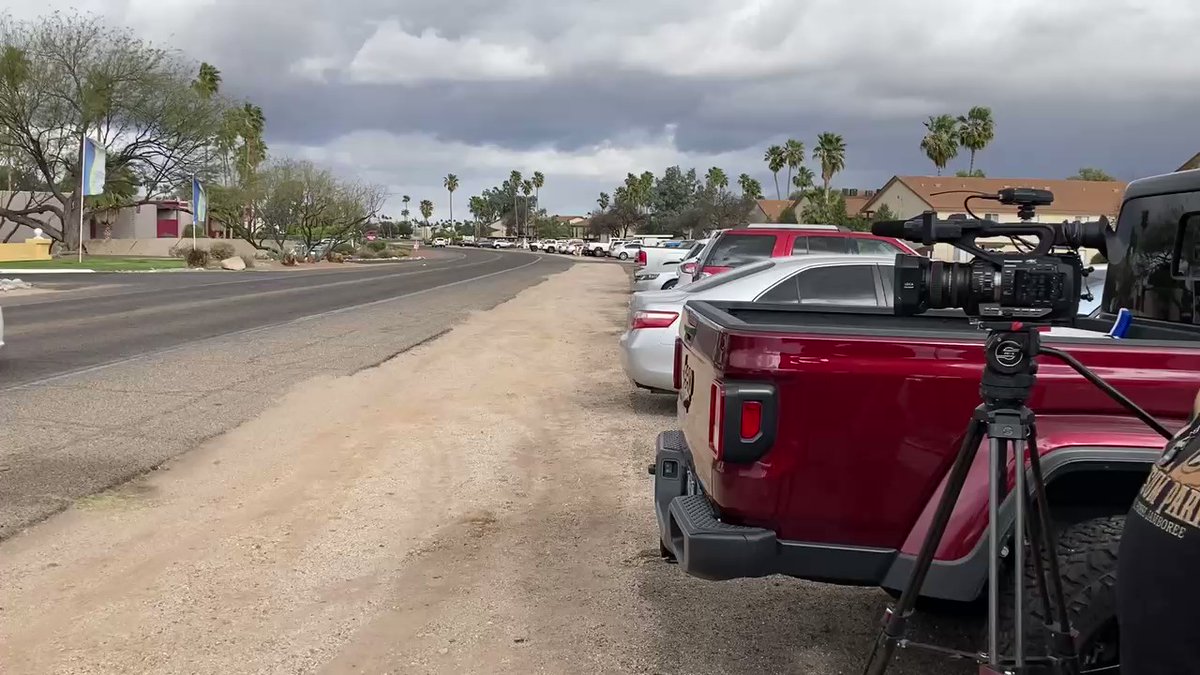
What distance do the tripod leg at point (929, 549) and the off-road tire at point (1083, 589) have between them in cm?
28

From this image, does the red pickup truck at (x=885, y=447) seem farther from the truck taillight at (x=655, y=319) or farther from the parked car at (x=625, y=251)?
the parked car at (x=625, y=251)

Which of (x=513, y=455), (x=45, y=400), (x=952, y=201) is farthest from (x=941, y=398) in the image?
(x=952, y=201)

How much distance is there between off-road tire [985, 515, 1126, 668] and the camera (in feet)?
9.41

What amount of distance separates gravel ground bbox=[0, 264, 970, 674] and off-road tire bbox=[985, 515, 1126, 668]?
1.27 meters

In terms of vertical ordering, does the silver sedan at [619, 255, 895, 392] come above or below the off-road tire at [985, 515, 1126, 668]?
above

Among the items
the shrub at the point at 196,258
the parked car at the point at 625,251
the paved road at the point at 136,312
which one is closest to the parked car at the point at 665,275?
the paved road at the point at 136,312

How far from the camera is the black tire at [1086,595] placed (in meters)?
2.87

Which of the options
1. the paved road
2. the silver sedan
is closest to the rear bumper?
the silver sedan

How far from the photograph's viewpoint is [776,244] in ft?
47.7

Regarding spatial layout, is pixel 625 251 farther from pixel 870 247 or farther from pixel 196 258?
pixel 870 247

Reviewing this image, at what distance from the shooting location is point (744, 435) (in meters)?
3.31

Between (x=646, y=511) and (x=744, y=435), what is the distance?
3.23 m

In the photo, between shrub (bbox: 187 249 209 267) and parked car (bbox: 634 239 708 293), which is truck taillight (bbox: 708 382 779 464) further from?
shrub (bbox: 187 249 209 267)

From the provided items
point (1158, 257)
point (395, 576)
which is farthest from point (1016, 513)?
point (395, 576)
